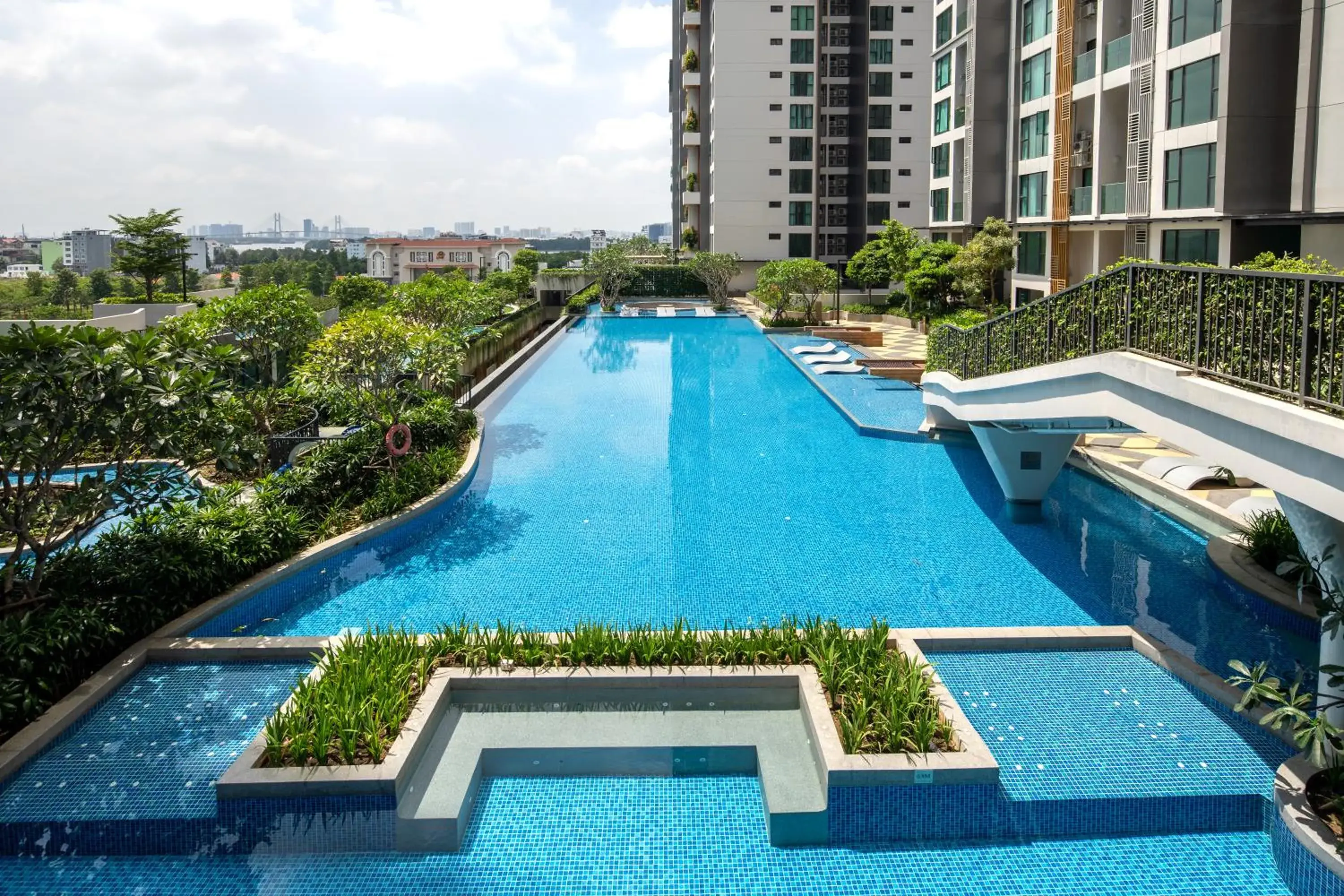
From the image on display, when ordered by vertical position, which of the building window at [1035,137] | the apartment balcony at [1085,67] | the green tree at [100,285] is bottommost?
the green tree at [100,285]

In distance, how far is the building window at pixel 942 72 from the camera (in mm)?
34906

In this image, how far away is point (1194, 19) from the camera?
19.9m

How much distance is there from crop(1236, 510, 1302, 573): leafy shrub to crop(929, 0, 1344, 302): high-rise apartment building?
9.76m

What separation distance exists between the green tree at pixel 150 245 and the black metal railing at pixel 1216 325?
140 feet

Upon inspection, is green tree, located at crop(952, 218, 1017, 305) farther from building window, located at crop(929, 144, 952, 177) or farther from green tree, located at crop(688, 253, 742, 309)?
green tree, located at crop(688, 253, 742, 309)

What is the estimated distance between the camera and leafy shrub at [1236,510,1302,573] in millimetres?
9945

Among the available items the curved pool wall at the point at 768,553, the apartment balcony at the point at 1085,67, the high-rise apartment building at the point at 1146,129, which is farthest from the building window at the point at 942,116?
the curved pool wall at the point at 768,553

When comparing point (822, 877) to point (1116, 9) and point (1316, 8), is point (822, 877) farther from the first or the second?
point (1116, 9)

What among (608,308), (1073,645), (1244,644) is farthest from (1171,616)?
(608,308)

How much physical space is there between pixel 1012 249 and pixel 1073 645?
23670 millimetres

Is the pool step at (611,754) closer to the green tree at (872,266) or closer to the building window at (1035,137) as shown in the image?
the building window at (1035,137)

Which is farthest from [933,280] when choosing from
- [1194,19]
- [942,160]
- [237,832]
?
[237,832]

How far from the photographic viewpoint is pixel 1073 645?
337 inches

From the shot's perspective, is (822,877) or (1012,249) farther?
(1012,249)
